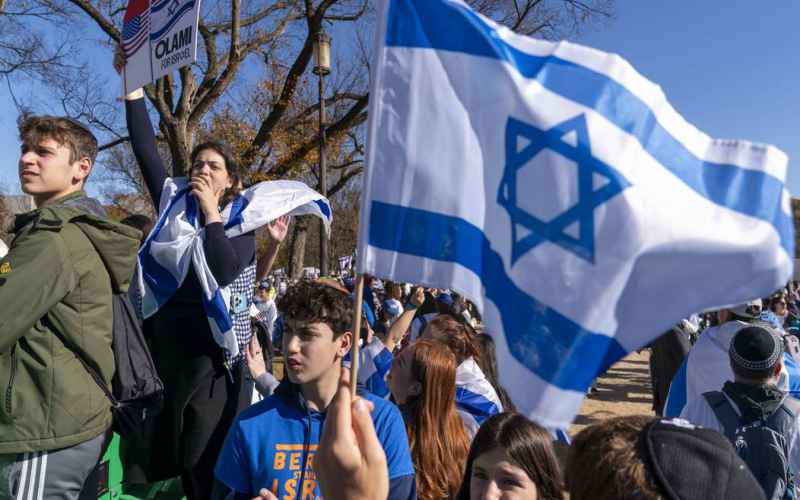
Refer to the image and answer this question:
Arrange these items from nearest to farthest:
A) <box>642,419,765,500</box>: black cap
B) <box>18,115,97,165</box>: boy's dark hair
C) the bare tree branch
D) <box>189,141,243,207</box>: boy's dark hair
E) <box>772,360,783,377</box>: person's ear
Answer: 1. <box>642,419,765,500</box>: black cap
2. <box>18,115,97,165</box>: boy's dark hair
3. <box>772,360,783,377</box>: person's ear
4. <box>189,141,243,207</box>: boy's dark hair
5. the bare tree branch

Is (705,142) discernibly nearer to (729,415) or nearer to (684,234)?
(684,234)

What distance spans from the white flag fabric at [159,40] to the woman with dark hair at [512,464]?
2.25 meters

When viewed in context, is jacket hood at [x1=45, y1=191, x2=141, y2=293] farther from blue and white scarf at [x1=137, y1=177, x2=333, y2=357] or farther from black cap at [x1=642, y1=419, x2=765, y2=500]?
black cap at [x1=642, y1=419, x2=765, y2=500]

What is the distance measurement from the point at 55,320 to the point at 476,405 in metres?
2.05

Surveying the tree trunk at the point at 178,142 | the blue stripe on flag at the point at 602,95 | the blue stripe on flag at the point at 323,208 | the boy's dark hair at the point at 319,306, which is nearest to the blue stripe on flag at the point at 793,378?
the blue stripe on flag at the point at 602,95

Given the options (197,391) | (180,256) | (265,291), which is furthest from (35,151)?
(265,291)

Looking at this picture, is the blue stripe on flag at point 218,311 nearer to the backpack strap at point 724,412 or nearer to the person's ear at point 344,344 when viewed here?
the person's ear at point 344,344

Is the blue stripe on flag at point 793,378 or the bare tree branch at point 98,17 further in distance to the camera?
the bare tree branch at point 98,17

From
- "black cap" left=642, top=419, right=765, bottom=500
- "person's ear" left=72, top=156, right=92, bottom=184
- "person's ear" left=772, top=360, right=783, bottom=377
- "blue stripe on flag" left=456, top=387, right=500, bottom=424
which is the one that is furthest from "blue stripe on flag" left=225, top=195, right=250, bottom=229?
"person's ear" left=772, top=360, right=783, bottom=377

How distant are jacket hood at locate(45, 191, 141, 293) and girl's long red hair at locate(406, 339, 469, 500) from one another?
4.29ft

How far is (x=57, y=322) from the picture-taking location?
2.26m

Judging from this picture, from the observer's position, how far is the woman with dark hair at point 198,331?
2.69m

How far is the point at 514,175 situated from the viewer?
1700 millimetres

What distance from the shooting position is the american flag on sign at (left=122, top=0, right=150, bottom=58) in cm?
353
